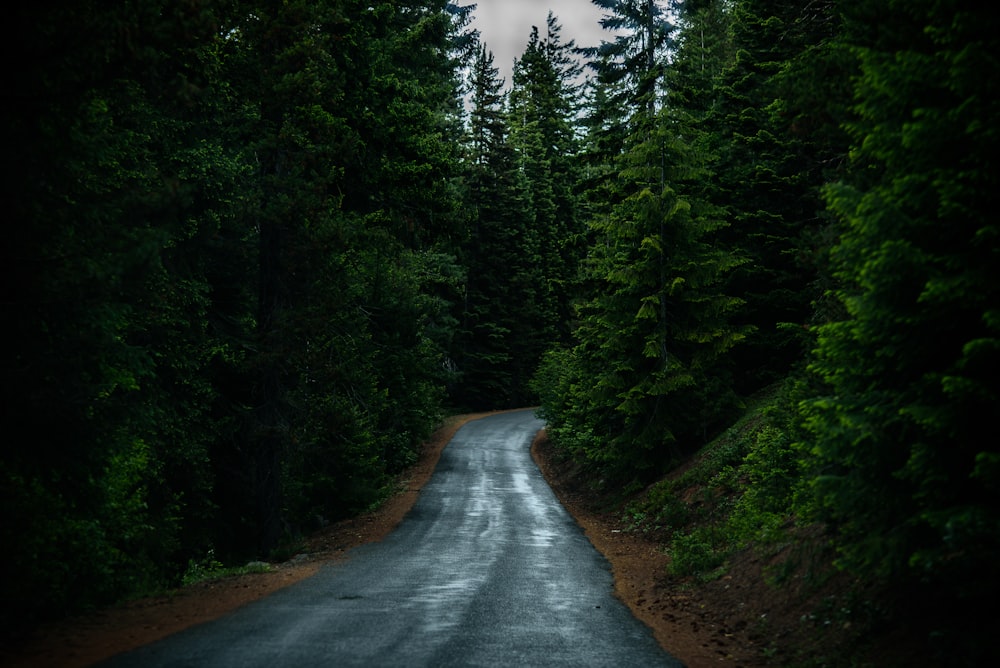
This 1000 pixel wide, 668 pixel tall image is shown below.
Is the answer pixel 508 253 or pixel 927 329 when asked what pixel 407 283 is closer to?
pixel 927 329

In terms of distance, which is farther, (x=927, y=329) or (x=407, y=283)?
(x=407, y=283)

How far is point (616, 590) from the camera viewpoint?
11.8 m

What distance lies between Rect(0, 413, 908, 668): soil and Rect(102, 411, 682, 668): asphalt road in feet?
1.24

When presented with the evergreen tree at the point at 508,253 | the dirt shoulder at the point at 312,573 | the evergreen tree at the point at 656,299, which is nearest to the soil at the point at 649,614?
the dirt shoulder at the point at 312,573

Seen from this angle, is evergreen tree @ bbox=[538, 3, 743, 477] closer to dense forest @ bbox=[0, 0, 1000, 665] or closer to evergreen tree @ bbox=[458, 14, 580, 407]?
dense forest @ bbox=[0, 0, 1000, 665]

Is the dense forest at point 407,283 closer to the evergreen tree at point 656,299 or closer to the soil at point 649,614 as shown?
the evergreen tree at point 656,299

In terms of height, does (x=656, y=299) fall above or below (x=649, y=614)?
above

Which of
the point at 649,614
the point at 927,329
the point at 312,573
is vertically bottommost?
the point at 649,614

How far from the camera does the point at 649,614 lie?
10.2 metres

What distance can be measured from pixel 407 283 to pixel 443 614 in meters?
17.3

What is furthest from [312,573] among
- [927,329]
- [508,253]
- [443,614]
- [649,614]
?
[508,253]

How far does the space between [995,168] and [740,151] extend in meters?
20.3

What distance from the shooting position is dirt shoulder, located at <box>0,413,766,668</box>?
7.69 m

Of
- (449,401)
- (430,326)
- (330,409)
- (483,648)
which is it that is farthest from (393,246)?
(449,401)
